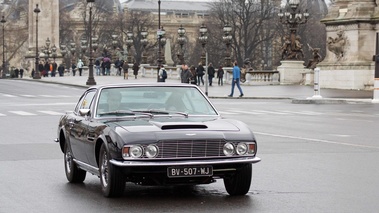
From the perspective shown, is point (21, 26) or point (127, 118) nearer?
point (127, 118)

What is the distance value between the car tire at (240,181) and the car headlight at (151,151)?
42.3 inches

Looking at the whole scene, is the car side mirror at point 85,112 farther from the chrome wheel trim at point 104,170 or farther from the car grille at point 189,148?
the car grille at point 189,148

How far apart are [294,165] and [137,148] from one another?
16.6 feet

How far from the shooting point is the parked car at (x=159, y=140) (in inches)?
443

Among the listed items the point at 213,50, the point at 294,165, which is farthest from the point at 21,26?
the point at 294,165

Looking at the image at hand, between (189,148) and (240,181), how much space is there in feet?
3.09

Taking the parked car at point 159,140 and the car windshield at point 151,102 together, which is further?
the car windshield at point 151,102

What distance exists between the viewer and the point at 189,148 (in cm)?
1130

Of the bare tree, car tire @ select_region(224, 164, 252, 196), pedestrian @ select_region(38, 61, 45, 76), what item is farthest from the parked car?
the bare tree

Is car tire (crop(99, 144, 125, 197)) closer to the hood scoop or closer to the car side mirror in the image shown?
the hood scoop

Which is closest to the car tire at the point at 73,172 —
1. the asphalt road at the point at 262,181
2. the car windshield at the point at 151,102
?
the asphalt road at the point at 262,181

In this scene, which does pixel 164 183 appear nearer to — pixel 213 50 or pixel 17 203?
pixel 17 203

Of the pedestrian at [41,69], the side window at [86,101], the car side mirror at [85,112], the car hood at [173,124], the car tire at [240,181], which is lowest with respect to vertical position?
the pedestrian at [41,69]

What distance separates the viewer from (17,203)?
38.4ft
